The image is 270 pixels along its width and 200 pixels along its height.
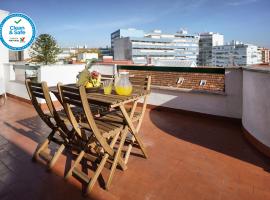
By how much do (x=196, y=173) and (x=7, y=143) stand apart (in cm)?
291

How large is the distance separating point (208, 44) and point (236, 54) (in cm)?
1901

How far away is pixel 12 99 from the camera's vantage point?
7.39m

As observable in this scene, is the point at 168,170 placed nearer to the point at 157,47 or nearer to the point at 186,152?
the point at 186,152

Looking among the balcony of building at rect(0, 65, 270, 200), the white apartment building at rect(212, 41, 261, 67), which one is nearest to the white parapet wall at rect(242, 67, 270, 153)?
the balcony of building at rect(0, 65, 270, 200)

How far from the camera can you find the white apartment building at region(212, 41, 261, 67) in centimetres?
11669

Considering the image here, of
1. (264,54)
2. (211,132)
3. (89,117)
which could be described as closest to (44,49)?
(211,132)

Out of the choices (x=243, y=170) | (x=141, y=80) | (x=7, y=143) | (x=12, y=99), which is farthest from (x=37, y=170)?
(x=12, y=99)

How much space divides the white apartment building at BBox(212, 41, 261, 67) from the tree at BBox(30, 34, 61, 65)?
11524 cm

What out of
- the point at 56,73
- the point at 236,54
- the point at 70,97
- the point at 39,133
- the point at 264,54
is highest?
the point at 264,54

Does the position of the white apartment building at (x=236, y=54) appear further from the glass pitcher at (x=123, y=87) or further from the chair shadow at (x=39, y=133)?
the glass pitcher at (x=123, y=87)

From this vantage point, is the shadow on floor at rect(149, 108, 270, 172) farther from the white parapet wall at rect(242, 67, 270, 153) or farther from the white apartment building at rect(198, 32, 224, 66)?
the white apartment building at rect(198, 32, 224, 66)

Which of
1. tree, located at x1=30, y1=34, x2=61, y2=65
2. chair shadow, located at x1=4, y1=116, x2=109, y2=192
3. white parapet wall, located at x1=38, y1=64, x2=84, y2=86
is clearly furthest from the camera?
tree, located at x1=30, y1=34, x2=61, y2=65

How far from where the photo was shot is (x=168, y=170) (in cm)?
269

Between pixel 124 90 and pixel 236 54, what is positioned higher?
pixel 236 54
